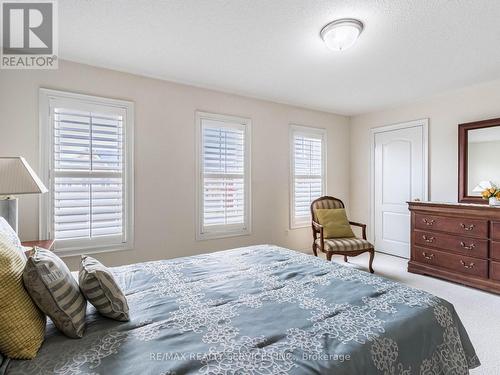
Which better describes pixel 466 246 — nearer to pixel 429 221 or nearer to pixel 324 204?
pixel 429 221

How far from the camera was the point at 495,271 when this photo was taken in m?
3.09

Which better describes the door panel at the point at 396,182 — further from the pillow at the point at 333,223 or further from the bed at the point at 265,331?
the bed at the point at 265,331

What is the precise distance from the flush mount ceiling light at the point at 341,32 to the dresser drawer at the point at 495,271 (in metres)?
2.85

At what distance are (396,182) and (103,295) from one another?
4567 mm

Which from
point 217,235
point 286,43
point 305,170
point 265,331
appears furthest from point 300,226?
point 265,331

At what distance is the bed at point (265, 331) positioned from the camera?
986 mm

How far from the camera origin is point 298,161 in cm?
462


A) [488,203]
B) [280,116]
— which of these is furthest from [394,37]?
[488,203]

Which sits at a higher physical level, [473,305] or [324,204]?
[324,204]

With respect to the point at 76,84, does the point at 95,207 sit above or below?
below

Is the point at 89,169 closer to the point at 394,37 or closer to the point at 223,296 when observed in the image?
the point at 223,296

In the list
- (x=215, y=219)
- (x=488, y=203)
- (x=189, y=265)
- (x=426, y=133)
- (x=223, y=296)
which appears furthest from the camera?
(x=426, y=133)

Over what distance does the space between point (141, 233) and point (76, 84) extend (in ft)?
5.68
